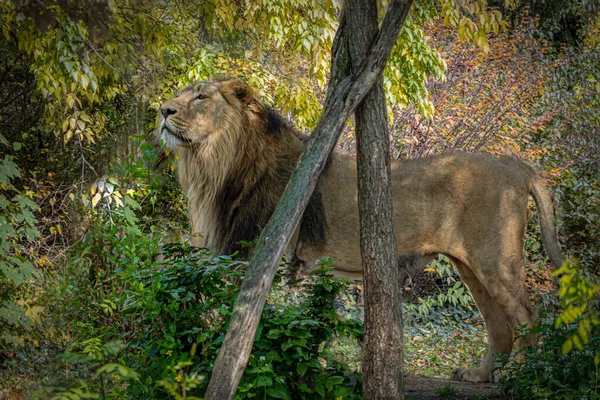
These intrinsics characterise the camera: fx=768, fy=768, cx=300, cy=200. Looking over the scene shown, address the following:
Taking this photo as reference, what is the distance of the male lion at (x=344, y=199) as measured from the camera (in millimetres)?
6105

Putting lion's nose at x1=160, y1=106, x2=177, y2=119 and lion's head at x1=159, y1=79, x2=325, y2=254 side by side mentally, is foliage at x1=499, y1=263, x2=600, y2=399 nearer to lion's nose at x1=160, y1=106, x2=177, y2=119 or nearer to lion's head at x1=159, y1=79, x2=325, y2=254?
lion's head at x1=159, y1=79, x2=325, y2=254

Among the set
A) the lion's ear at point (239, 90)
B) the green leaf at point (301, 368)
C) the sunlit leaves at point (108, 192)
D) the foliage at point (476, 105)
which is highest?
the foliage at point (476, 105)

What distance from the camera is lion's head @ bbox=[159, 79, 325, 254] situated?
6047mm

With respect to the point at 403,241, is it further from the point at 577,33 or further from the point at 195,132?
the point at 577,33

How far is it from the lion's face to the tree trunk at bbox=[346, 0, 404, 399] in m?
1.97

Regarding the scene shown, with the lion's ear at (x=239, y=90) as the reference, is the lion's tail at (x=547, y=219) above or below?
below

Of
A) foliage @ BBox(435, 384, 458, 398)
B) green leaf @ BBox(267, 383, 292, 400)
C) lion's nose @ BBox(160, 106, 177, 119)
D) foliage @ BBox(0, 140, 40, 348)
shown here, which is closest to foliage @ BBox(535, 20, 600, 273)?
foliage @ BBox(435, 384, 458, 398)

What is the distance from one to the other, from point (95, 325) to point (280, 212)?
2.05m

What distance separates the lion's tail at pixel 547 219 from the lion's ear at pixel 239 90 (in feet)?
8.22

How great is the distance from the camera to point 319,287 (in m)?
4.43

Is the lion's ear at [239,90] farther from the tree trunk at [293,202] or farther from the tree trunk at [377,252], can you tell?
the tree trunk at [377,252]

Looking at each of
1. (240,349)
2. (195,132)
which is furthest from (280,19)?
(240,349)

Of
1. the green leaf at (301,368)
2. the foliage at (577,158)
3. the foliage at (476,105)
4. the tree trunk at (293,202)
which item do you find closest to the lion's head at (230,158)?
the tree trunk at (293,202)

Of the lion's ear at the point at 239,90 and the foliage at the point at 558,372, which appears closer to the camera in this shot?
the foliage at the point at 558,372
